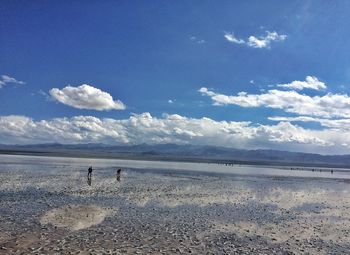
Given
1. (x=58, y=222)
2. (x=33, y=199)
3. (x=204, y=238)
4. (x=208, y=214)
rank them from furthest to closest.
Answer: (x=33, y=199) < (x=208, y=214) < (x=58, y=222) < (x=204, y=238)

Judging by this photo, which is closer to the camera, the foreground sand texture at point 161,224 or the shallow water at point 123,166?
the foreground sand texture at point 161,224

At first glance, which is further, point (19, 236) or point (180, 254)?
point (19, 236)

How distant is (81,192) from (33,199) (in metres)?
6.99

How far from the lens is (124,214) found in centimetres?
2705

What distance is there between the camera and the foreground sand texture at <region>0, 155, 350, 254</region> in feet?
60.8

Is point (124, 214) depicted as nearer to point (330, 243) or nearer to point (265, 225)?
point (265, 225)

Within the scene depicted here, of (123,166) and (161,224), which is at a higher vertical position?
(123,166)

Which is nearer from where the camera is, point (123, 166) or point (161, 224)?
point (161, 224)

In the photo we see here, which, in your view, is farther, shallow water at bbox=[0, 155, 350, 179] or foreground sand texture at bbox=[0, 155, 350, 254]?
shallow water at bbox=[0, 155, 350, 179]

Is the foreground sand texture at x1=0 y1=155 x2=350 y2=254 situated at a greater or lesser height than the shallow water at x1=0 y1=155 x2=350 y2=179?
lesser

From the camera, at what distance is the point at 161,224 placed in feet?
79.0

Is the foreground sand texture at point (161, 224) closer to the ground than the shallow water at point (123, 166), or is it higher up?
closer to the ground

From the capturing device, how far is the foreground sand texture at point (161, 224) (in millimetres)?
18531

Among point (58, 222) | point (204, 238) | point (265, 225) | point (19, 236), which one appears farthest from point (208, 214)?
point (19, 236)
